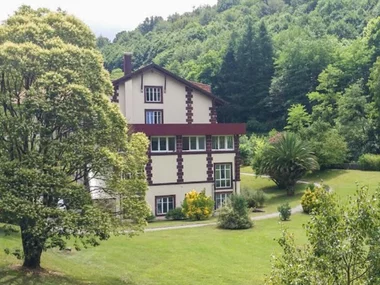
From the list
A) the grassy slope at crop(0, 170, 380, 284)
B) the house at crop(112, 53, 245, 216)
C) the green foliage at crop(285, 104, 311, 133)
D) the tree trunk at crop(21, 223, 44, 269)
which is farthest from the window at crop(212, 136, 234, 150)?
the green foliage at crop(285, 104, 311, 133)

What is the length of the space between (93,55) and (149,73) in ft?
76.7

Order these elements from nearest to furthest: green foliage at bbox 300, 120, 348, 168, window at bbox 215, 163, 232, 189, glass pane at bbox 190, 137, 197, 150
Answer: glass pane at bbox 190, 137, 197, 150
window at bbox 215, 163, 232, 189
green foliage at bbox 300, 120, 348, 168

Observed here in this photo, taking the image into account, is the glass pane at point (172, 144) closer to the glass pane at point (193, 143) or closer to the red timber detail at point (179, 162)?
the red timber detail at point (179, 162)

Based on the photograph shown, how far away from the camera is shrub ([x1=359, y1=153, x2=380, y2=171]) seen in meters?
52.7

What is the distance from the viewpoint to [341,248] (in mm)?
9969

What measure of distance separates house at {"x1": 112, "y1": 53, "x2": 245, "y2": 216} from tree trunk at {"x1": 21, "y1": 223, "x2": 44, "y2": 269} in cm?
1868

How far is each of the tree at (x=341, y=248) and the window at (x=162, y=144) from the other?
2875cm

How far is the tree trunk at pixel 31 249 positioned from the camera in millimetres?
18062

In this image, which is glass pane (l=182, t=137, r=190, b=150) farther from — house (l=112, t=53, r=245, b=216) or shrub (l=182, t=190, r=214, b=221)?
shrub (l=182, t=190, r=214, b=221)

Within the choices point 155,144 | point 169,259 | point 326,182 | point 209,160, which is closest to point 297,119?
point 326,182

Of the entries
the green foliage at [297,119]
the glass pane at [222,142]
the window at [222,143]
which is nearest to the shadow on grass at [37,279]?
the window at [222,143]

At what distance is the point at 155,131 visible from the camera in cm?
3853

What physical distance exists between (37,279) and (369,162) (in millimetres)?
42967

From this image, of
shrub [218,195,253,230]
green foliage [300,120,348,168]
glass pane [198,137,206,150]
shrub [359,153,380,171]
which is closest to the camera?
shrub [218,195,253,230]
